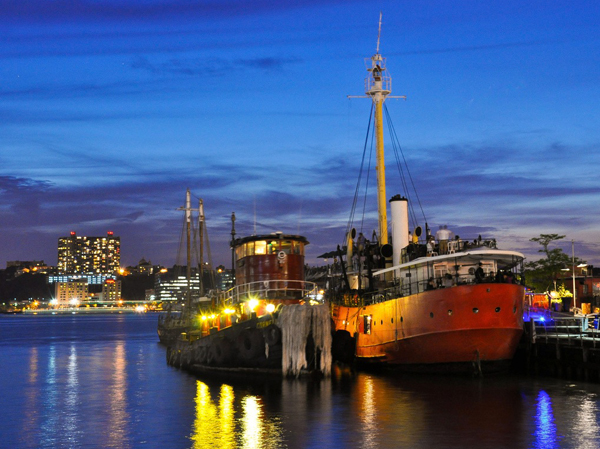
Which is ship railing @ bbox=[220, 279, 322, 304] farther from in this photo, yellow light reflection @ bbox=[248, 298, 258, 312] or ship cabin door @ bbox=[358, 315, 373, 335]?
ship cabin door @ bbox=[358, 315, 373, 335]

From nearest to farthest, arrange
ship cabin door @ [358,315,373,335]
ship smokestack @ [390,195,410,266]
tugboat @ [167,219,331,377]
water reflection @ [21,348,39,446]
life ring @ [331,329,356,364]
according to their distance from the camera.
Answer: water reflection @ [21,348,39,446] < tugboat @ [167,219,331,377] < ship cabin door @ [358,315,373,335] < life ring @ [331,329,356,364] < ship smokestack @ [390,195,410,266]

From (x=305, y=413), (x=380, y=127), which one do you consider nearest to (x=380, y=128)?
(x=380, y=127)

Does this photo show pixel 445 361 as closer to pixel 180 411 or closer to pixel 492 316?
pixel 492 316

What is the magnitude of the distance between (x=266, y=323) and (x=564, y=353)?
14.7m

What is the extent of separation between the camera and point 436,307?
36.2m

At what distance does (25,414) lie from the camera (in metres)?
31.7

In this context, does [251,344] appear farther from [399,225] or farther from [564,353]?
[564,353]

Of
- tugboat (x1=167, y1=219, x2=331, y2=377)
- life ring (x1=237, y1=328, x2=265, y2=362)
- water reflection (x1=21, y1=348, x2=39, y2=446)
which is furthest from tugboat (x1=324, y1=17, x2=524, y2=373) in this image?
water reflection (x1=21, y1=348, x2=39, y2=446)

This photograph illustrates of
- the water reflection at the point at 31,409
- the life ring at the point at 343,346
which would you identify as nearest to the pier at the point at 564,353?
the life ring at the point at 343,346

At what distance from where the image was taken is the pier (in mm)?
35438

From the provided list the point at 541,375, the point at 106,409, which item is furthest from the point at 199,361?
the point at 541,375

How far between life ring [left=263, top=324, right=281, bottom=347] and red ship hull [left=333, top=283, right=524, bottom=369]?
627 centimetres

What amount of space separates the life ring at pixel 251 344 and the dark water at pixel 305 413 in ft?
4.56

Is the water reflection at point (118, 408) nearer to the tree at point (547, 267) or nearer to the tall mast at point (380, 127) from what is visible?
the tall mast at point (380, 127)
